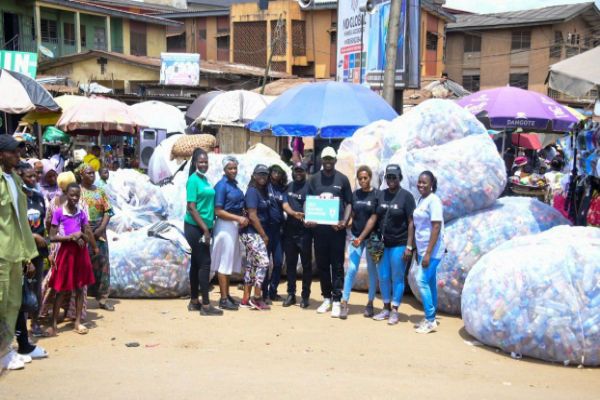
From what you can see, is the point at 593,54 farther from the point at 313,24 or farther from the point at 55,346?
the point at 313,24

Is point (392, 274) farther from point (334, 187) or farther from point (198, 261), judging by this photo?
point (198, 261)

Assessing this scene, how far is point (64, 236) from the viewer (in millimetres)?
6055

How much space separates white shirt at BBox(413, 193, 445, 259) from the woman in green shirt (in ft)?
7.10

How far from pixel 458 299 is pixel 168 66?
2076 cm

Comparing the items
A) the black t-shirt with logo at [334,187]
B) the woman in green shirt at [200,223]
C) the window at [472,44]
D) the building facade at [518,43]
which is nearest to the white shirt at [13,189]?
the woman in green shirt at [200,223]

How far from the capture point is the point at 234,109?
52.2 ft

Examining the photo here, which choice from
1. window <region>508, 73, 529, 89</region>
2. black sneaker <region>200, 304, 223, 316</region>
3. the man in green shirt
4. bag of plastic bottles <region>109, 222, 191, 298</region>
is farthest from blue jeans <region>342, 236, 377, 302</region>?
window <region>508, 73, 529, 89</region>

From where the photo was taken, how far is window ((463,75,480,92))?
4006 cm

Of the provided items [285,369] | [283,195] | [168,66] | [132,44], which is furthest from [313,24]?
[285,369]

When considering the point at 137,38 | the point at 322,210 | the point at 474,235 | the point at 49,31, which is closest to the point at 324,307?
the point at 322,210

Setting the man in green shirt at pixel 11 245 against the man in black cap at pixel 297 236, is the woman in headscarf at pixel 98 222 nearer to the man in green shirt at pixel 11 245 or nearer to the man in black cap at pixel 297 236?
the man in green shirt at pixel 11 245

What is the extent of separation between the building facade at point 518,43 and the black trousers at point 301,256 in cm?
3166

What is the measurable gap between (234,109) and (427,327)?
10373 millimetres

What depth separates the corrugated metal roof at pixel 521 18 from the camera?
36062 mm
